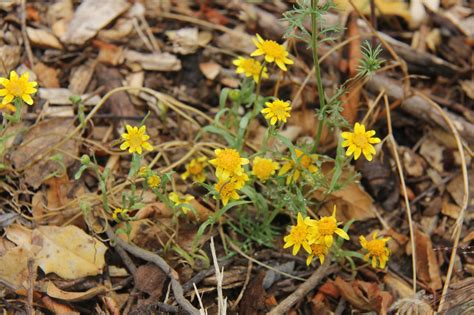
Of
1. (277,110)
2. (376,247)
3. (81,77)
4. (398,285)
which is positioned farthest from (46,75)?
(398,285)

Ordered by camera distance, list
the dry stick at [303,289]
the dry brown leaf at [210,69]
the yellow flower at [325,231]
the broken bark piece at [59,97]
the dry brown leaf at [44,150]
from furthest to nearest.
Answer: the dry brown leaf at [210,69] → the broken bark piece at [59,97] → the dry brown leaf at [44,150] → the dry stick at [303,289] → the yellow flower at [325,231]

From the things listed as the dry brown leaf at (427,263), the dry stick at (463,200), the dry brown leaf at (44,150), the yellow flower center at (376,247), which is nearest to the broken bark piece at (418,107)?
the dry stick at (463,200)

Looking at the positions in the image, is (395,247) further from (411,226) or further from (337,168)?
(337,168)

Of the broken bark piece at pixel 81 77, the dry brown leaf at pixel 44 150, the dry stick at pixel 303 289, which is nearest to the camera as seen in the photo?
the dry stick at pixel 303 289

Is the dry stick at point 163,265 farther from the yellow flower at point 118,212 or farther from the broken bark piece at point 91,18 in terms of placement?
the broken bark piece at point 91,18

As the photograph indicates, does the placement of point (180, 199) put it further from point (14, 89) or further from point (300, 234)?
point (14, 89)

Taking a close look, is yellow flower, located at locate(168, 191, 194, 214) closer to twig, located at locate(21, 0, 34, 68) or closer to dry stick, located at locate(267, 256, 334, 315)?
dry stick, located at locate(267, 256, 334, 315)
